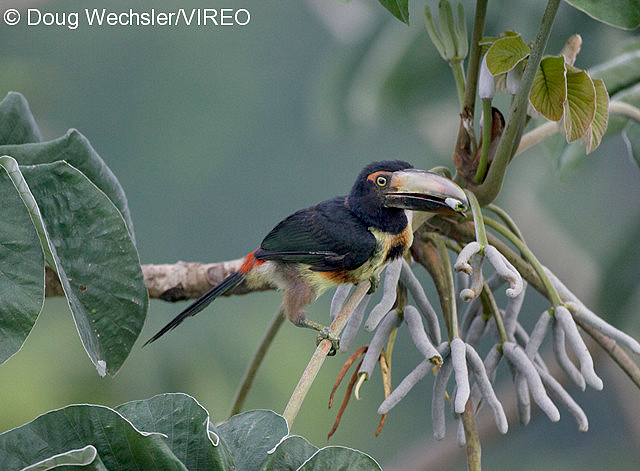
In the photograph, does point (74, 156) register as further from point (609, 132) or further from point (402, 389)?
point (609, 132)

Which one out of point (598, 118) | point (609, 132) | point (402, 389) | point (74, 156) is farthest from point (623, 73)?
point (74, 156)

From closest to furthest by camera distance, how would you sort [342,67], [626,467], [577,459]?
[342,67], [626,467], [577,459]

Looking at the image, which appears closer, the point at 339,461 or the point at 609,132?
the point at 339,461

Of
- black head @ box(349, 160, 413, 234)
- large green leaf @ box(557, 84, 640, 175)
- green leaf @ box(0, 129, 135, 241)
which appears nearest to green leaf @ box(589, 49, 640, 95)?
large green leaf @ box(557, 84, 640, 175)

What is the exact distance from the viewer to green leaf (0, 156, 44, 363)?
693 mm

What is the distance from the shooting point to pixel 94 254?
0.81 meters

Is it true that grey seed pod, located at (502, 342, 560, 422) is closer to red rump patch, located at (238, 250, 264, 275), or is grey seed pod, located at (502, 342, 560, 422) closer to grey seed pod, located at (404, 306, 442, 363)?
grey seed pod, located at (404, 306, 442, 363)

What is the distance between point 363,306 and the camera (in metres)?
0.96

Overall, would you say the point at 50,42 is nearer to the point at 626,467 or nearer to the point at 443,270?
the point at 626,467

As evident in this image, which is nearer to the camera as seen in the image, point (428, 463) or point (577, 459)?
point (428, 463)

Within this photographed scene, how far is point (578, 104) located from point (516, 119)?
83 mm

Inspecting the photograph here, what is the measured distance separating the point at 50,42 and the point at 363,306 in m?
5.25

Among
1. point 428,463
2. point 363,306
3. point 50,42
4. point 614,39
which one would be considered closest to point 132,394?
point 428,463

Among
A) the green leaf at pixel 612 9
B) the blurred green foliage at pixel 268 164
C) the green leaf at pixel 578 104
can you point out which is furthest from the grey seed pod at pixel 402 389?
the blurred green foliage at pixel 268 164
